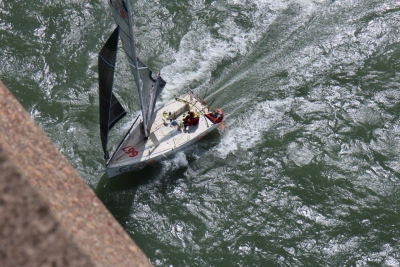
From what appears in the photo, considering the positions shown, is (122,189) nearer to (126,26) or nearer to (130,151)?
(130,151)

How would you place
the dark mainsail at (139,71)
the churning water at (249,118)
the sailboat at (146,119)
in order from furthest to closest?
the churning water at (249,118) → the sailboat at (146,119) → the dark mainsail at (139,71)

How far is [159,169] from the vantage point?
90.1 ft

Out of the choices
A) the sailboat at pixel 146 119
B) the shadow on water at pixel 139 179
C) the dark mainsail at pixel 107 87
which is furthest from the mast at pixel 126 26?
the shadow on water at pixel 139 179

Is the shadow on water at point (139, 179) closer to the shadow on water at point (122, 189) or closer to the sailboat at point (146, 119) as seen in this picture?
the shadow on water at point (122, 189)

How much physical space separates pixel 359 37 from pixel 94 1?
1677 centimetres

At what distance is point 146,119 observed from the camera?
26.8 meters

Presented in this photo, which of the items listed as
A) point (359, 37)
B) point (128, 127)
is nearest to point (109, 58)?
point (128, 127)

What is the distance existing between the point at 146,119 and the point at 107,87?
3597 mm

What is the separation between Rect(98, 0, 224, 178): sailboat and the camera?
2408 centimetres

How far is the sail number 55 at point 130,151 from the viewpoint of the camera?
1030 inches

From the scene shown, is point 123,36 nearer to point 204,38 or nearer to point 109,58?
point 109,58

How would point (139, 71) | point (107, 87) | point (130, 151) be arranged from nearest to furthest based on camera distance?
1. point (107, 87)
2. point (139, 71)
3. point (130, 151)

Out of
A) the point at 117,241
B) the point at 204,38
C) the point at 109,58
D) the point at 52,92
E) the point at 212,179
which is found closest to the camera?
the point at 117,241

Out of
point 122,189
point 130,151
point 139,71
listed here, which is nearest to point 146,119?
point 130,151
